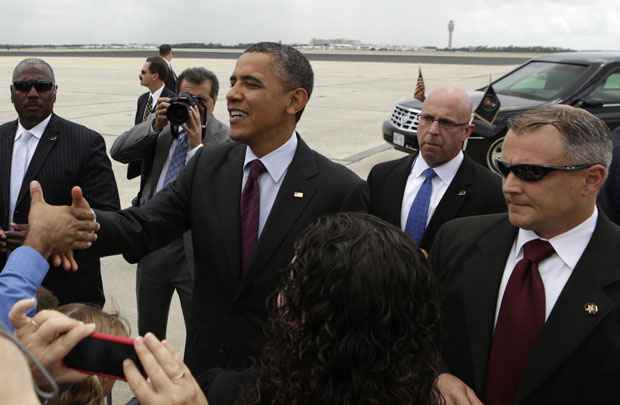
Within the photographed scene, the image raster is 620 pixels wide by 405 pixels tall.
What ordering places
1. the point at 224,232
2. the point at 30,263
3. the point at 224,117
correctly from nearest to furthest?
the point at 30,263
the point at 224,232
the point at 224,117

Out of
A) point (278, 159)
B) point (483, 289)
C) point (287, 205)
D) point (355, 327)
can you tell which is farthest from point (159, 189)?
point (355, 327)

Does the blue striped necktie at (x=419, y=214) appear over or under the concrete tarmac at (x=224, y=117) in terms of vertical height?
over

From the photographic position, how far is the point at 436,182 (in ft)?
11.1

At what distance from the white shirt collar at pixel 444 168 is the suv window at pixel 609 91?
6.35 metres

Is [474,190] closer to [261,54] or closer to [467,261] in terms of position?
[467,261]

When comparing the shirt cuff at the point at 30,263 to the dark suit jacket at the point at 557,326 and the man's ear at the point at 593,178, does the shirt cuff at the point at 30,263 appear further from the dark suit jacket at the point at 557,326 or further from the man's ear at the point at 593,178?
the man's ear at the point at 593,178

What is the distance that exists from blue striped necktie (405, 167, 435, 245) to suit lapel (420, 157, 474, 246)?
37 mm

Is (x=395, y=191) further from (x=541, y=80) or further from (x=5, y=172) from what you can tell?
(x=541, y=80)

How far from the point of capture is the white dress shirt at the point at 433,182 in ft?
10.9

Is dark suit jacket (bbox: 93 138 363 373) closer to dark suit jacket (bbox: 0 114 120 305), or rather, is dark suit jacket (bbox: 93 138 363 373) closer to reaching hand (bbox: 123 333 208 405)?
dark suit jacket (bbox: 0 114 120 305)


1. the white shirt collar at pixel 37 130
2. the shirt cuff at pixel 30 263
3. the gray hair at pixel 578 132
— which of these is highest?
the gray hair at pixel 578 132

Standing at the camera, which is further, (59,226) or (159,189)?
(159,189)

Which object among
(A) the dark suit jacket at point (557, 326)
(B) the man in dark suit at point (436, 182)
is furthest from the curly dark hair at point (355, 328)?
(B) the man in dark suit at point (436, 182)

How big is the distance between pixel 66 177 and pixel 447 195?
2044 mm
